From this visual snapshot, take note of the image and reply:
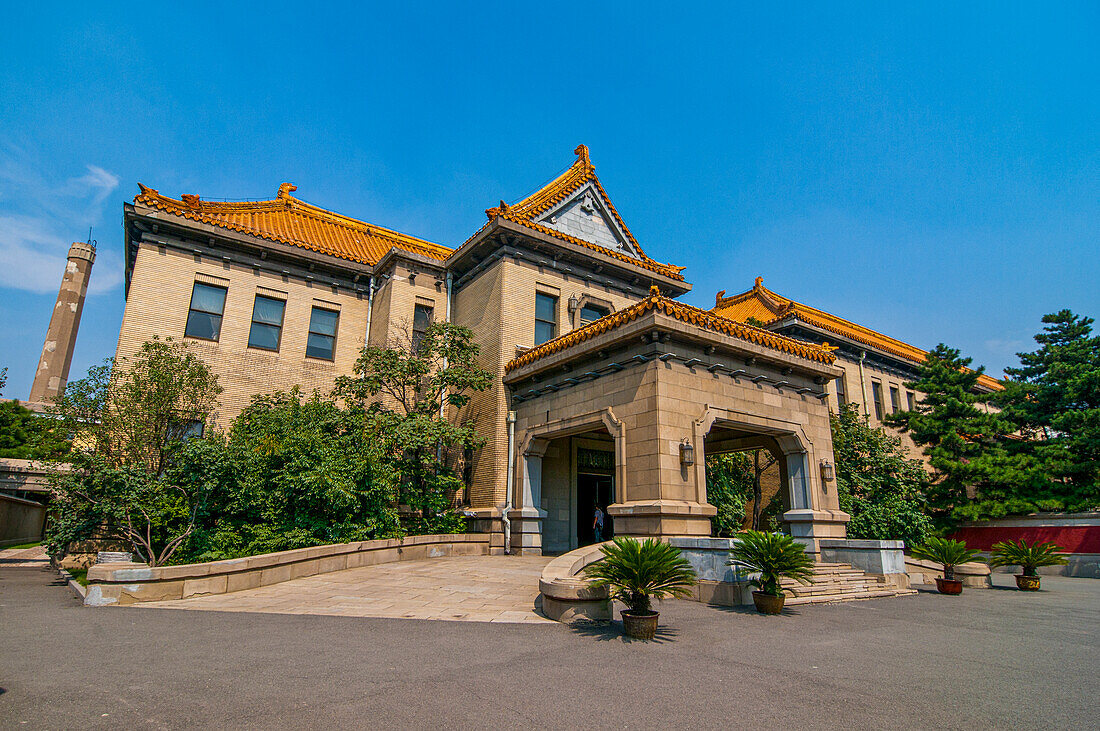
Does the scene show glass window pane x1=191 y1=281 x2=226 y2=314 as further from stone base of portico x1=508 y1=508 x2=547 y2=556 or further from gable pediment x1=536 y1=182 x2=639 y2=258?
stone base of portico x1=508 y1=508 x2=547 y2=556

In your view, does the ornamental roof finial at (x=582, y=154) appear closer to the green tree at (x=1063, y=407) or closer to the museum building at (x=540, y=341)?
the museum building at (x=540, y=341)

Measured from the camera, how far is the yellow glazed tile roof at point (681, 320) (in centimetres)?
1174

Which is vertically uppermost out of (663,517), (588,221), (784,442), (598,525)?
(588,221)

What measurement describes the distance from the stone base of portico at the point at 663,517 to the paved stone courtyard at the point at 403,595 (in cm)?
211

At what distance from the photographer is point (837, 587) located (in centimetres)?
1139

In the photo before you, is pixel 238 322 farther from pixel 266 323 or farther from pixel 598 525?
pixel 598 525

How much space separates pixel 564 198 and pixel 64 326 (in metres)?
56.4

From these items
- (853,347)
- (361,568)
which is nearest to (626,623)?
(361,568)

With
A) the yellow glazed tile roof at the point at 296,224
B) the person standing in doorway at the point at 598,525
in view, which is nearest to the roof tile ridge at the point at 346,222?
the yellow glazed tile roof at the point at 296,224

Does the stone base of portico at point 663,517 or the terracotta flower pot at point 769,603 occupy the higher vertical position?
the stone base of portico at point 663,517

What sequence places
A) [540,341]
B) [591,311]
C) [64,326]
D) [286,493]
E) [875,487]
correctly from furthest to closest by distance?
[64,326]
[591,311]
[875,487]
[540,341]
[286,493]

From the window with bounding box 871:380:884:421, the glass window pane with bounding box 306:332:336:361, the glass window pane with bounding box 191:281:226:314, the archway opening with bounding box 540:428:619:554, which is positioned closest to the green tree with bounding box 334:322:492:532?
the glass window pane with bounding box 306:332:336:361

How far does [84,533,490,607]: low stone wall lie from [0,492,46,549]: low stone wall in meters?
21.6

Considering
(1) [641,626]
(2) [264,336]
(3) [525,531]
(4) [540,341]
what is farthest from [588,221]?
(1) [641,626]
